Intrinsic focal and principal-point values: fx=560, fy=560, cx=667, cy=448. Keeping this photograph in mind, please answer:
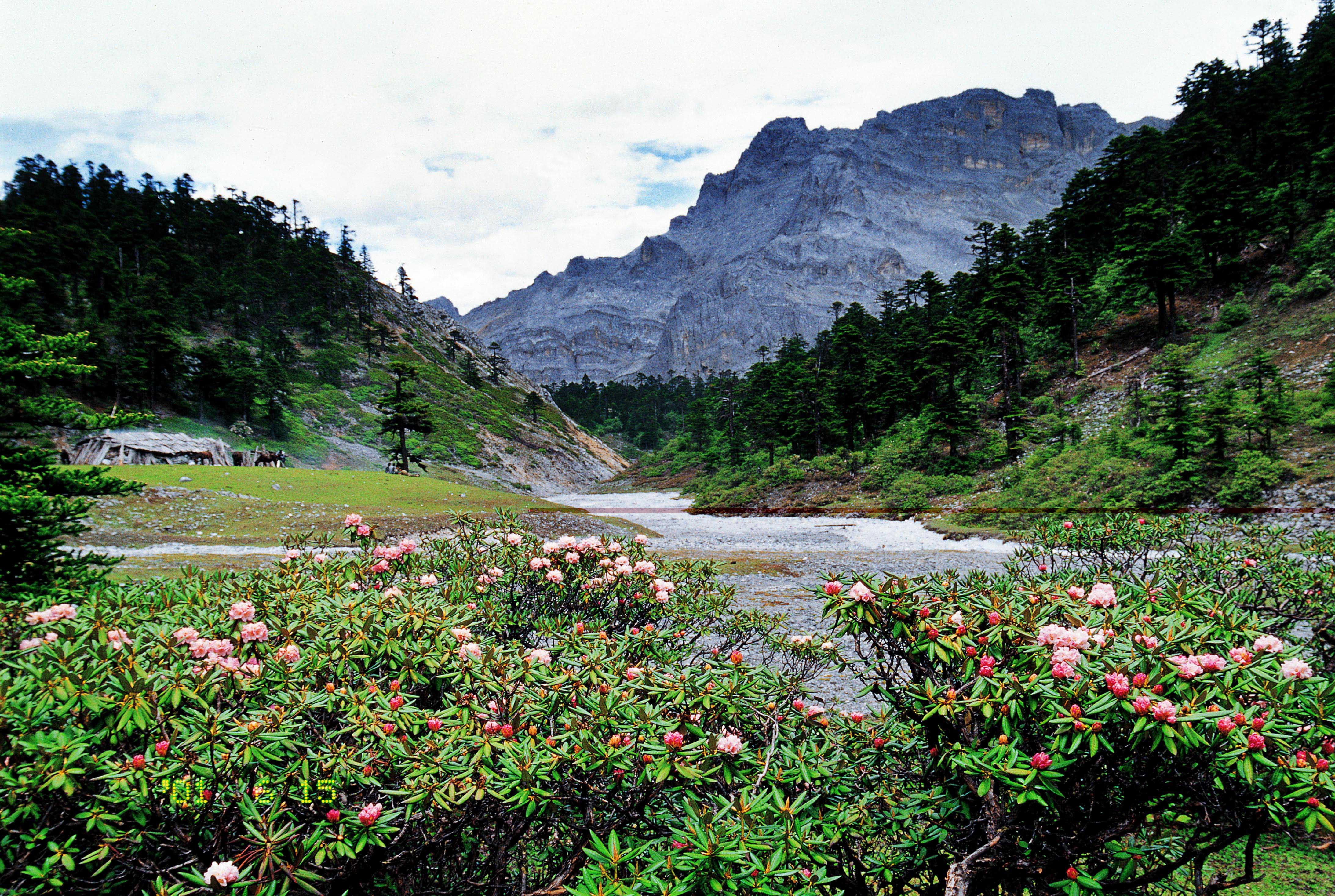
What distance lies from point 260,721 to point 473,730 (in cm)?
111

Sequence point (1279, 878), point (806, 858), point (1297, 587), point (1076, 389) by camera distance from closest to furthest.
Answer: point (806, 858), point (1279, 878), point (1297, 587), point (1076, 389)

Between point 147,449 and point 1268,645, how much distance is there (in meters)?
53.7

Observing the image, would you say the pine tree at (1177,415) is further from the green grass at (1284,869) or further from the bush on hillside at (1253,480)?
the green grass at (1284,869)

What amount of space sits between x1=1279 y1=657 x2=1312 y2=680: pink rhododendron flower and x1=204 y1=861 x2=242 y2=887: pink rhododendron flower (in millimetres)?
5066

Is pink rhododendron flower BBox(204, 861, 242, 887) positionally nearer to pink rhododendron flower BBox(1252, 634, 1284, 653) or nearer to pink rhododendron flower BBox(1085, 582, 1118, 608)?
pink rhododendron flower BBox(1085, 582, 1118, 608)

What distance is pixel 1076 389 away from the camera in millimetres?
41125

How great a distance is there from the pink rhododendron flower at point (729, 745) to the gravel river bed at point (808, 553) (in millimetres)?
1287

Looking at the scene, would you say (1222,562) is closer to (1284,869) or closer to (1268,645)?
(1284,869)

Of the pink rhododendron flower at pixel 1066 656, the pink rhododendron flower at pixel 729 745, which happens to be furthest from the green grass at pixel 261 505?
the pink rhododendron flower at pixel 1066 656

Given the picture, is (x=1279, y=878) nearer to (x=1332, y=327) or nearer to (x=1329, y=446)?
(x=1329, y=446)

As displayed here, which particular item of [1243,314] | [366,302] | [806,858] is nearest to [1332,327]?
[1243,314]

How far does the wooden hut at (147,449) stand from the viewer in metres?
37.1

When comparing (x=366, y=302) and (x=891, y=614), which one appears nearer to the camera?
(x=891, y=614)

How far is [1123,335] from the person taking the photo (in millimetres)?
43406
